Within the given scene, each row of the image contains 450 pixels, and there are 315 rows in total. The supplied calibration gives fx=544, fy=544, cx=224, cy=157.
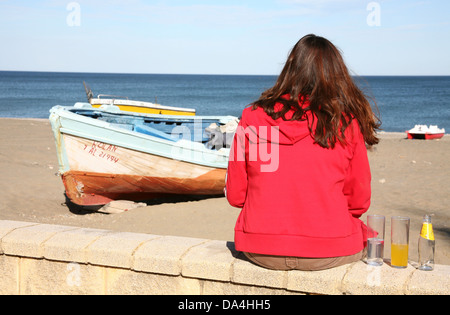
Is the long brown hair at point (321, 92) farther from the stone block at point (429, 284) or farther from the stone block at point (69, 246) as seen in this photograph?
the stone block at point (69, 246)

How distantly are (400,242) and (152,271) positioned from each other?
1.40m

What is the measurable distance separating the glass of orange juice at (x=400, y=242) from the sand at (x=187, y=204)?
8.82ft

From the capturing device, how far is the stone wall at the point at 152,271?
9.00ft

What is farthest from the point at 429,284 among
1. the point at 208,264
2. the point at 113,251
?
the point at 113,251

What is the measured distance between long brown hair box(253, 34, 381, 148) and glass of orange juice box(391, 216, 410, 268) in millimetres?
530

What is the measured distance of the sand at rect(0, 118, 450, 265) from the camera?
7.55 meters

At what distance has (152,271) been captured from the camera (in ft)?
10.3

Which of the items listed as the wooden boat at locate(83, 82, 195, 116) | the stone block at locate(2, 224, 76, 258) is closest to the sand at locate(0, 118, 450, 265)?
the stone block at locate(2, 224, 76, 258)

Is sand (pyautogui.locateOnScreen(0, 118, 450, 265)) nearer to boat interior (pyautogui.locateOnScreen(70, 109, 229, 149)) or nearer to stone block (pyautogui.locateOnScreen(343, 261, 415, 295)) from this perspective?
boat interior (pyautogui.locateOnScreen(70, 109, 229, 149))

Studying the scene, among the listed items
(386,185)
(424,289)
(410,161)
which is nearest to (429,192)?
(386,185)

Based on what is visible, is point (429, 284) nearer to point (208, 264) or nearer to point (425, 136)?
point (208, 264)

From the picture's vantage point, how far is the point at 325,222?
269 cm

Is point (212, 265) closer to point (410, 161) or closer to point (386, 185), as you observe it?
point (386, 185)

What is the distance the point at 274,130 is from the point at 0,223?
219 centimetres
